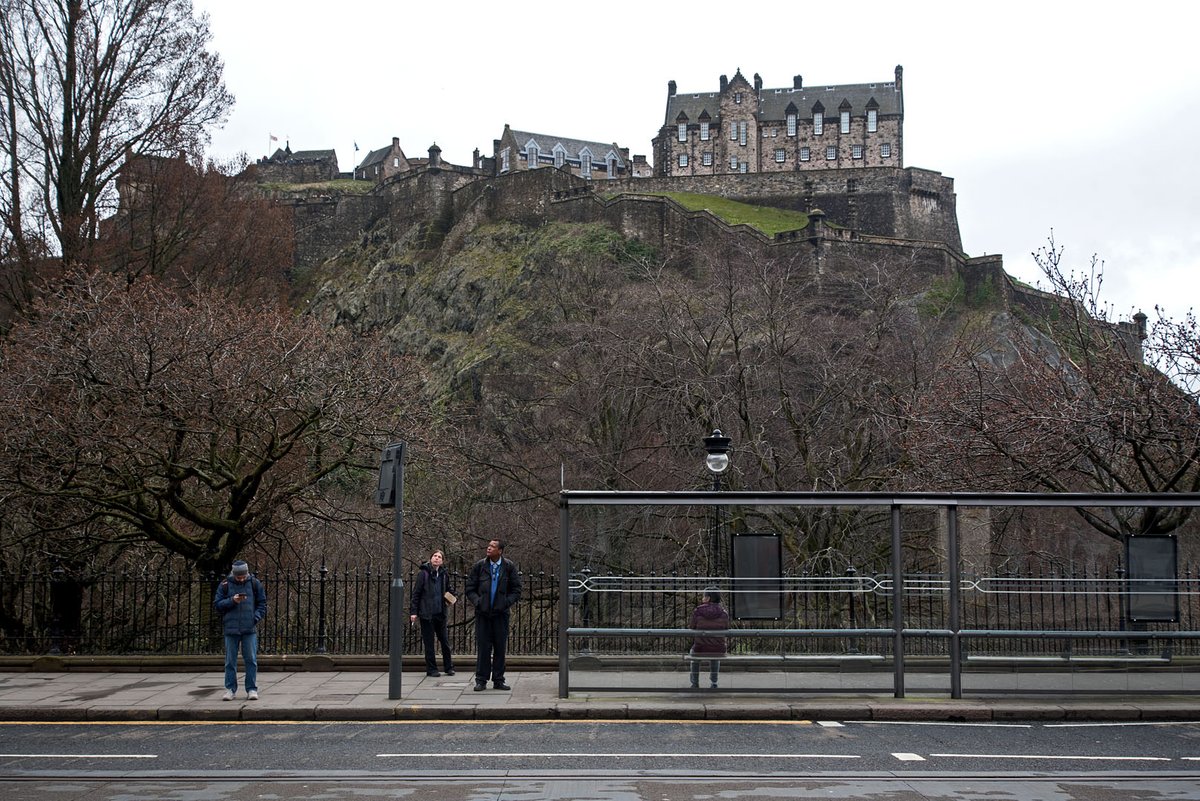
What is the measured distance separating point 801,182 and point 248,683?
185ft

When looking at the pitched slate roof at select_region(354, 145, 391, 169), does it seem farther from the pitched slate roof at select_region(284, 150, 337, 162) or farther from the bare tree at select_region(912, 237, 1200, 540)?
the bare tree at select_region(912, 237, 1200, 540)

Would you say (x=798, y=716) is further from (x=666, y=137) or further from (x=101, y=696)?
(x=666, y=137)

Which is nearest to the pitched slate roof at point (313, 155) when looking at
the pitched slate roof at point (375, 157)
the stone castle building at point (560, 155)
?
the pitched slate roof at point (375, 157)

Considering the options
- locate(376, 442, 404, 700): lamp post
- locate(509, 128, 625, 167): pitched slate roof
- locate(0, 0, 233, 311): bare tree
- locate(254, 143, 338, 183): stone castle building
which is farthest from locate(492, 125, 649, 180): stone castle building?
locate(376, 442, 404, 700): lamp post

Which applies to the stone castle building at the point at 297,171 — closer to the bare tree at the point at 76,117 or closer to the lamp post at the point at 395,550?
the bare tree at the point at 76,117

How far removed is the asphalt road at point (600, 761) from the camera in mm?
7562

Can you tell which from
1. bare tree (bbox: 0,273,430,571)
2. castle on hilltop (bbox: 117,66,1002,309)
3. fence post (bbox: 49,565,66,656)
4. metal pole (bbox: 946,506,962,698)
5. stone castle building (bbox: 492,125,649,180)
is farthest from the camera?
stone castle building (bbox: 492,125,649,180)

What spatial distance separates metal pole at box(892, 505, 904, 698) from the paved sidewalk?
26 centimetres

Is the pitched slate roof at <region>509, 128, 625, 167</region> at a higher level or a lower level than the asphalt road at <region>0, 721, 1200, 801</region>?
higher

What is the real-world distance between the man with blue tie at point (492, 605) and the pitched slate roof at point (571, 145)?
259 feet

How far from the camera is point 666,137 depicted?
7981cm

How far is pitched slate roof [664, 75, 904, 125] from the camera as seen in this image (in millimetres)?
76125

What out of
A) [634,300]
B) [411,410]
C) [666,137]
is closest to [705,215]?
[634,300]

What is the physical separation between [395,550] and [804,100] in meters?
71.6
